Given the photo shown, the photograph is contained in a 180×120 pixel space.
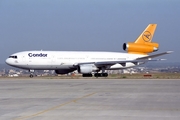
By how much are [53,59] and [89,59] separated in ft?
17.3

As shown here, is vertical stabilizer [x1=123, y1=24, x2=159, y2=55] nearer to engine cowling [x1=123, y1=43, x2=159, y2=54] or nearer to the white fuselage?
engine cowling [x1=123, y1=43, x2=159, y2=54]

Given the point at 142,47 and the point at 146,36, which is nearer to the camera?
the point at 142,47

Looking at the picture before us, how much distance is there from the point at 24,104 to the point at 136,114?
5.34 metres

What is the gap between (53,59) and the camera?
4984 centimetres

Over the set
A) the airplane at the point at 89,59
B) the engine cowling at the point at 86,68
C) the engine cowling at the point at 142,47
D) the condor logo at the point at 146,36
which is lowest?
the engine cowling at the point at 86,68

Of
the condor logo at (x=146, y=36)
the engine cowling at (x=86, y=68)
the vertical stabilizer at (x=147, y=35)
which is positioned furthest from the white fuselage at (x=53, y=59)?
the condor logo at (x=146, y=36)

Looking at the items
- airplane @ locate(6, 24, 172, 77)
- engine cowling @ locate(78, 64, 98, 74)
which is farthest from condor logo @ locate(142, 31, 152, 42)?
engine cowling @ locate(78, 64, 98, 74)

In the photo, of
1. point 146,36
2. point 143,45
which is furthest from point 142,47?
point 146,36

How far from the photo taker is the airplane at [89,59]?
4941 centimetres

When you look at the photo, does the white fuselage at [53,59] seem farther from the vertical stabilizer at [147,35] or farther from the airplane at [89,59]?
the vertical stabilizer at [147,35]

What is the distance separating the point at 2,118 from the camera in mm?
12281

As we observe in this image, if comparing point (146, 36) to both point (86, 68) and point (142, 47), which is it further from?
point (86, 68)

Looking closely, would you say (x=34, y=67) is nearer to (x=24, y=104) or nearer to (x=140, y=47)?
(x=140, y=47)

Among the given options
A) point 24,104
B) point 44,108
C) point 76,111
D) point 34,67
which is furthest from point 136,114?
point 34,67
